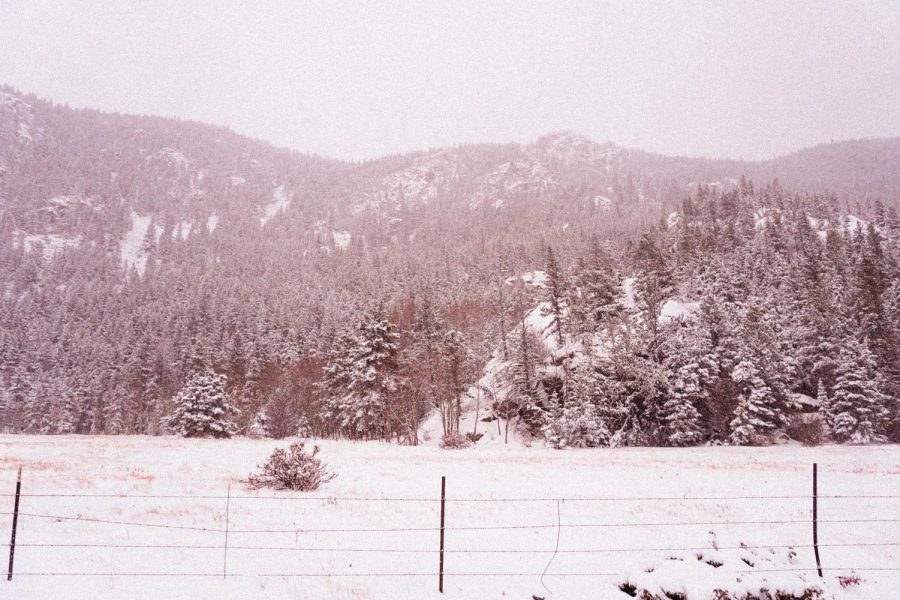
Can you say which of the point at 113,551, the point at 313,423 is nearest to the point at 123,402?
the point at 313,423

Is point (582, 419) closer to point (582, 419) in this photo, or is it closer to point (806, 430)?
point (582, 419)

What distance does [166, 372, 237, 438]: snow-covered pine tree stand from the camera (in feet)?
146

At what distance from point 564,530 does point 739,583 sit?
4.11 m

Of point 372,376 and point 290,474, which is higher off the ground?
point 372,376

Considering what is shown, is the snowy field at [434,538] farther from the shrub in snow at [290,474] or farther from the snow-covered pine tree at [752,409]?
the snow-covered pine tree at [752,409]

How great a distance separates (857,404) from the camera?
1654 inches

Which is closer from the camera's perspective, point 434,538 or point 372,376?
point 434,538

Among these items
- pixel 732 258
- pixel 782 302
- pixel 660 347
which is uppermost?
pixel 732 258

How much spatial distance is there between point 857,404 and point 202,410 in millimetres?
59600

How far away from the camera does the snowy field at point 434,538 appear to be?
27.7 ft

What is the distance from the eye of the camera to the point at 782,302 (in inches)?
2370

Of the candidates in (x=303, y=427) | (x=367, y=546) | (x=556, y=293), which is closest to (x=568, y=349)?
(x=556, y=293)

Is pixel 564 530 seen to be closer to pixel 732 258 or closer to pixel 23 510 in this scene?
pixel 23 510

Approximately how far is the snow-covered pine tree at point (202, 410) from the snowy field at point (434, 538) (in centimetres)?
2557
